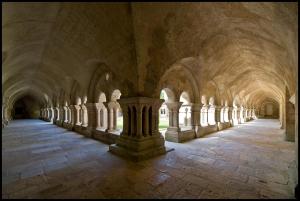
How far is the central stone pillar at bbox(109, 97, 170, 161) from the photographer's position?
14.3 ft

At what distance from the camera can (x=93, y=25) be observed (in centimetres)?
396

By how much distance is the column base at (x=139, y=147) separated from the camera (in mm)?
4125

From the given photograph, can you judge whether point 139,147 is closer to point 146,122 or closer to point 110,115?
point 146,122

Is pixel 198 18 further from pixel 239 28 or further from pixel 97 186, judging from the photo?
pixel 97 186

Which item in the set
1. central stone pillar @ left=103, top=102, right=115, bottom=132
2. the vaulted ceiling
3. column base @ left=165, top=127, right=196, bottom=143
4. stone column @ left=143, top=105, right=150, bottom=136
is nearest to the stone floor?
stone column @ left=143, top=105, right=150, bottom=136

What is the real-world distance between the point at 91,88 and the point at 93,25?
145 inches

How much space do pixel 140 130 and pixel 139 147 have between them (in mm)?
507

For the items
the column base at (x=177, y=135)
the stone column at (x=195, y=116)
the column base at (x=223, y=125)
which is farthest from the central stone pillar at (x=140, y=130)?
the column base at (x=223, y=125)

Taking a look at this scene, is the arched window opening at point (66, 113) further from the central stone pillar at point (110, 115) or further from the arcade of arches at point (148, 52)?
the central stone pillar at point (110, 115)

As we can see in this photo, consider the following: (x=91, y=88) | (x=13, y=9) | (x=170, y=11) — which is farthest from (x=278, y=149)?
(x=13, y=9)

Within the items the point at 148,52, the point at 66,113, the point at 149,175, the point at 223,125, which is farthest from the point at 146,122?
the point at 66,113

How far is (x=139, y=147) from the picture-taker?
4246mm

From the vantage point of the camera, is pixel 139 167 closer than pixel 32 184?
No

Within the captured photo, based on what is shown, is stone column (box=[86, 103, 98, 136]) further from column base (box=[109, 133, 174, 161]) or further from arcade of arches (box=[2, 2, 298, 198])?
column base (box=[109, 133, 174, 161])
